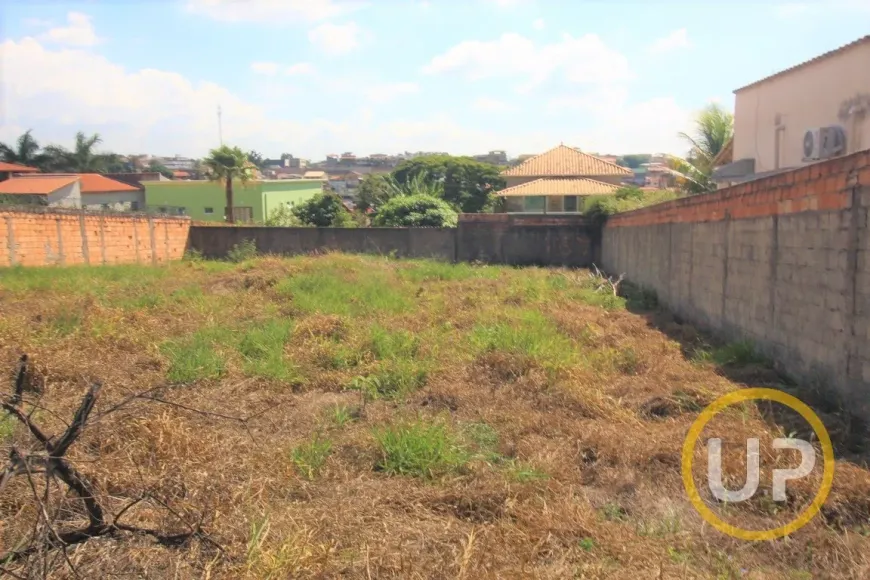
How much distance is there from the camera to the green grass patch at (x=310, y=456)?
3.67 meters

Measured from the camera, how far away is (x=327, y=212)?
2717cm

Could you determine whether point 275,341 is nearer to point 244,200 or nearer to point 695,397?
point 695,397

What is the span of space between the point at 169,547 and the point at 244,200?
35.1 metres

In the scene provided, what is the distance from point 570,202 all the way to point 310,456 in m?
27.4

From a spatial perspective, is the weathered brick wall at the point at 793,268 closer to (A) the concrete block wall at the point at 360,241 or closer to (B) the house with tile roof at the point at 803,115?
(B) the house with tile roof at the point at 803,115

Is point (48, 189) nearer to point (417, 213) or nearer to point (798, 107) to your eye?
point (417, 213)

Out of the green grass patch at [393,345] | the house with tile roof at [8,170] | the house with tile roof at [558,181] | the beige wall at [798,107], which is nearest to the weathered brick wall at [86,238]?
the green grass patch at [393,345]

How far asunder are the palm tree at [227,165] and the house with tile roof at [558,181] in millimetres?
12395

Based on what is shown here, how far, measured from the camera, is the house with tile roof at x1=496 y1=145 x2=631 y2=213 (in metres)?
29.7

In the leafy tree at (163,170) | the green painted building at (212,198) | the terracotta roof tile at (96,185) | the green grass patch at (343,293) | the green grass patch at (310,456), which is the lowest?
the green grass patch at (310,456)

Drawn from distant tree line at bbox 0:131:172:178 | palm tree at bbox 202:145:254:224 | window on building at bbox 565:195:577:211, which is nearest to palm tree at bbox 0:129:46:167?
distant tree line at bbox 0:131:172:178

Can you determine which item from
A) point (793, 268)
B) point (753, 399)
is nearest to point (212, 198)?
point (793, 268)

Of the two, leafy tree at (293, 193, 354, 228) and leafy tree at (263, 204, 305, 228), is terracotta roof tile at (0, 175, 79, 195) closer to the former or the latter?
leafy tree at (263, 204, 305, 228)

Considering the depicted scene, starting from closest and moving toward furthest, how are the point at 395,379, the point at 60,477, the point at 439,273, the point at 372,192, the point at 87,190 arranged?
the point at 60,477 → the point at 395,379 → the point at 439,273 → the point at 372,192 → the point at 87,190
